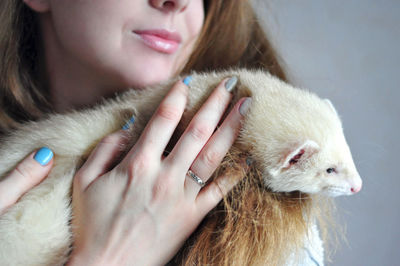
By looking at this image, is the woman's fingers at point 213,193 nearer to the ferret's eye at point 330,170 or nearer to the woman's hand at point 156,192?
the woman's hand at point 156,192

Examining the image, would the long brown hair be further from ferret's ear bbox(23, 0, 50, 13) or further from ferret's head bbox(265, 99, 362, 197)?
ferret's head bbox(265, 99, 362, 197)

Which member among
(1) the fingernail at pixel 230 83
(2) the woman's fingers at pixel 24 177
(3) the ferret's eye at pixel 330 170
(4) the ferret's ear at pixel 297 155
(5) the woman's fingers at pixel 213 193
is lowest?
(3) the ferret's eye at pixel 330 170

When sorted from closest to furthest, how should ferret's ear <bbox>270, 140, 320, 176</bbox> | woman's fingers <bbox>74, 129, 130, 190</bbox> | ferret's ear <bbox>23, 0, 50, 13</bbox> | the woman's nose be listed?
ferret's ear <bbox>270, 140, 320, 176</bbox> < woman's fingers <bbox>74, 129, 130, 190</bbox> < the woman's nose < ferret's ear <bbox>23, 0, 50, 13</bbox>

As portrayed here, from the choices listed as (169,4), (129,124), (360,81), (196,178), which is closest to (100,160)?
(129,124)

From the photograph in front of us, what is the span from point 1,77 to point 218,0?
29.5 inches

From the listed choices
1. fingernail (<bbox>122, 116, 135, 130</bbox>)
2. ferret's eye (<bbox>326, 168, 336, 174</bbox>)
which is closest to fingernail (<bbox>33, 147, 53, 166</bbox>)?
fingernail (<bbox>122, 116, 135, 130</bbox>)

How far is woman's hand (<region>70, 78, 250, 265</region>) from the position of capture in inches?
29.2

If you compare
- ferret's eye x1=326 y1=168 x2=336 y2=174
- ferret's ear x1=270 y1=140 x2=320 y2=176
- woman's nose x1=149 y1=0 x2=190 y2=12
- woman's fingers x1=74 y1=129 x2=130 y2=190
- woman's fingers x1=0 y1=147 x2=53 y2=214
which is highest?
woman's nose x1=149 y1=0 x2=190 y2=12

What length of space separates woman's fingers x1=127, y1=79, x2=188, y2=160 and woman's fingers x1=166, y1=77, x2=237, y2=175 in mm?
31

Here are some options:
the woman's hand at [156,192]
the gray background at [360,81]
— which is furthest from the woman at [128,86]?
the gray background at [360,81]

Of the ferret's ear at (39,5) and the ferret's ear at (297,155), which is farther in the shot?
the ferret's ear at (39,5)

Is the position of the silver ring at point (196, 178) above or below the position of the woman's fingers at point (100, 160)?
below

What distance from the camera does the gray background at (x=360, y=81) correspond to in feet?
4.11

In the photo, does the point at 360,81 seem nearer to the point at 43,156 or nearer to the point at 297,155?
the point at 297,155
